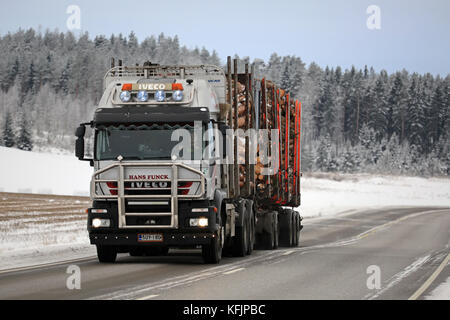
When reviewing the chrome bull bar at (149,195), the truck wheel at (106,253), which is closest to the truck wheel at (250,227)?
the truck wheel at (106,253)

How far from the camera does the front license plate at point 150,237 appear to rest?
1692 cm

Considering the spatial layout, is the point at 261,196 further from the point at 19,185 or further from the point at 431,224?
the point at 19,185

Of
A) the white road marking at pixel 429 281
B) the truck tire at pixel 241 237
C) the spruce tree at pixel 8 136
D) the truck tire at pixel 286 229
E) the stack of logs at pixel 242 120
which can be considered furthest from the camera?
the spruce tree at pixel 8 136

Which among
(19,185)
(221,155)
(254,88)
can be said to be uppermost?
(254,88)

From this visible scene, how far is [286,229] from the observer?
2612 centimetres

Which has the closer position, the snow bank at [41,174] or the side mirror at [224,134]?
the side mirror at [224,134]

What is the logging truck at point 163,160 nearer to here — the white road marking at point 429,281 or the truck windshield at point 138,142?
the truck windshield at point 138,142

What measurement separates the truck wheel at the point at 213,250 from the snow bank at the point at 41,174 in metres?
58.7

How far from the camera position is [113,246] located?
60.4ft

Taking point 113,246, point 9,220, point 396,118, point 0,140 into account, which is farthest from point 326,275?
point 396,118

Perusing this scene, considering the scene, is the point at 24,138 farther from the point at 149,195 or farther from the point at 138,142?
the point at 149,195

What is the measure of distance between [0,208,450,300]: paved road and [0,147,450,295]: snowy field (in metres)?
2.83
